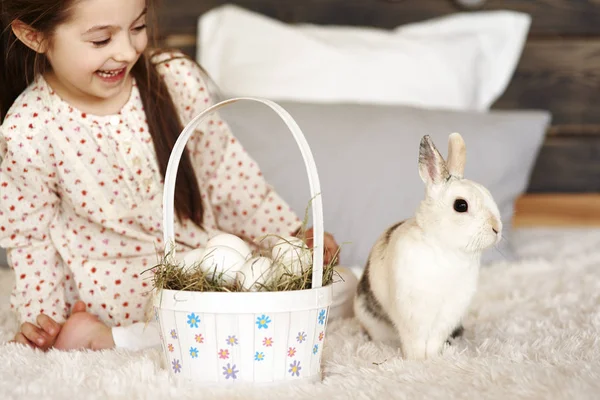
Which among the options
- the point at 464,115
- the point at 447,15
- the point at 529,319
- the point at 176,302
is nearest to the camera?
the point at 176,302

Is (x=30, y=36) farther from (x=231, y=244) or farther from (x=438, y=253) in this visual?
(x=438, y=253)

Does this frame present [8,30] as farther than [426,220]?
Yes

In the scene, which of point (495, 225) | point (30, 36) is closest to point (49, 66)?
point (30, 36)

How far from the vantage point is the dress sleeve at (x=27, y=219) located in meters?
1.21

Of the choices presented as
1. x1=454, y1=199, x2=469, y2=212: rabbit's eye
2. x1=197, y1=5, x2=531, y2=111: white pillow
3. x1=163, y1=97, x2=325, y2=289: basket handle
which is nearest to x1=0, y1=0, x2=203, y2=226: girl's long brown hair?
x1=163, y1=97, x2=325, y2=289: basket handle

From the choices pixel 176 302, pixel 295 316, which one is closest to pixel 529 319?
pixel 295 316

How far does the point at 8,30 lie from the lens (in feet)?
4.08

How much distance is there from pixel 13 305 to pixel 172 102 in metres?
0.47

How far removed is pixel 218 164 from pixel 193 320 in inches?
25.9

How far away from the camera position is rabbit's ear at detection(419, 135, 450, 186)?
0.90m

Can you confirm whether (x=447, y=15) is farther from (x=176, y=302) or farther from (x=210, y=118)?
(x=176, y=302)

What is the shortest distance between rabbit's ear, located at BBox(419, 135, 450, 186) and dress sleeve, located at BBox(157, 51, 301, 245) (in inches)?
21.1

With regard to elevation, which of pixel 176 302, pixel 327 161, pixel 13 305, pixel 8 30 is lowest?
pixel 13 305

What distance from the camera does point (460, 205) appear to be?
879 mm
